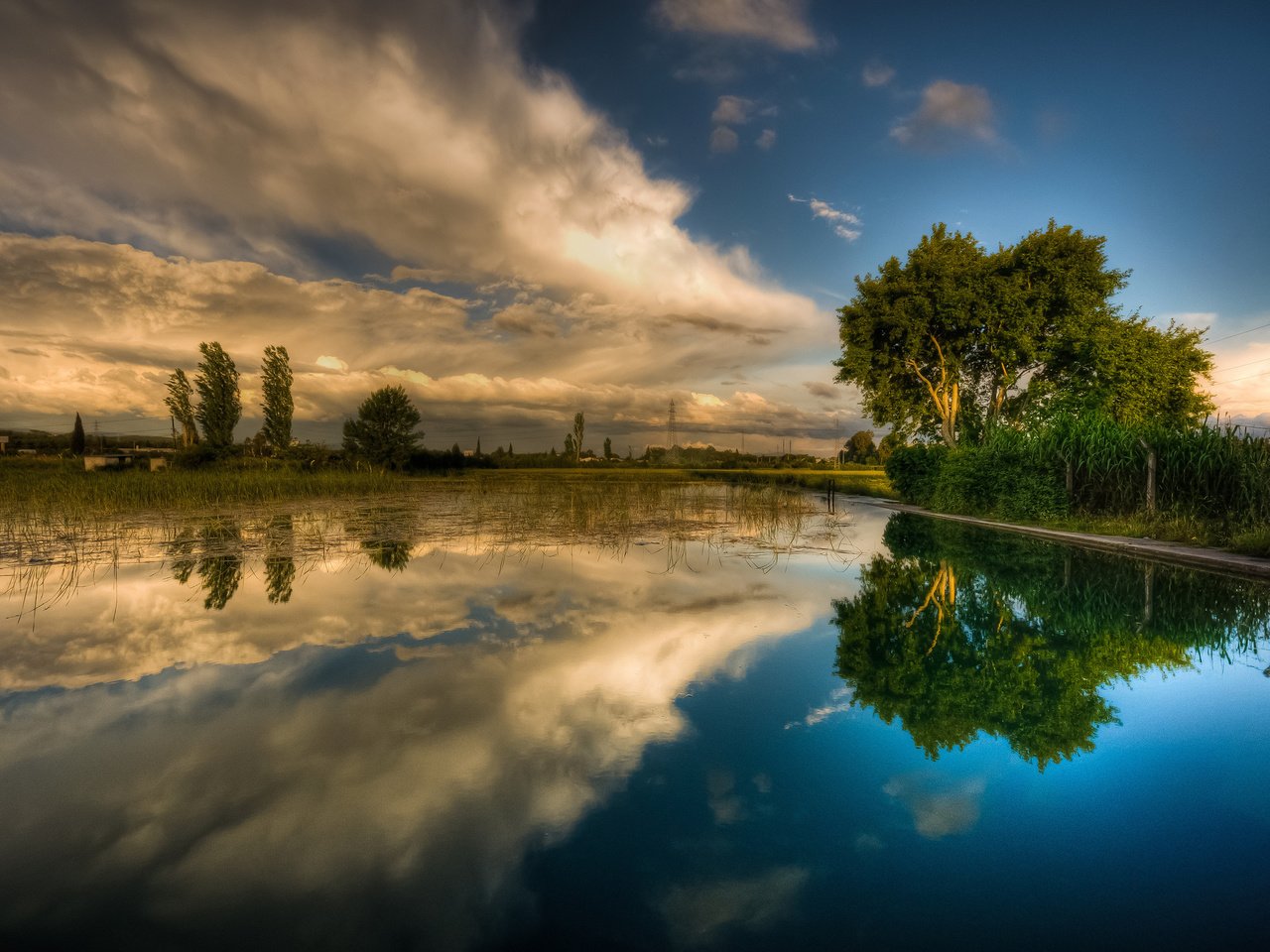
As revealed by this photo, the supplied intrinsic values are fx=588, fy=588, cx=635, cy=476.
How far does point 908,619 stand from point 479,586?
5.43m

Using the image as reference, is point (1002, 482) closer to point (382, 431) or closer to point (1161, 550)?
point (1161, 550)

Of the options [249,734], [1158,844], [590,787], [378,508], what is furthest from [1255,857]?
[378,508]

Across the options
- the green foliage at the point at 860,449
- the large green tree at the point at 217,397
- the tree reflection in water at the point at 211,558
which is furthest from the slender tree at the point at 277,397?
the green foliage at the point at 860,449

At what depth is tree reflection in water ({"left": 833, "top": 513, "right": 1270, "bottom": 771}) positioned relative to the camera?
155 inches

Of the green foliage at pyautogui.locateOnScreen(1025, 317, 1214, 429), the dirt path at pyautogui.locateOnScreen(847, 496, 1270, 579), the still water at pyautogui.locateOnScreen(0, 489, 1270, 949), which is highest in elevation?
Answer: the green foliage at pyautogui.locateOnScreen(1025, 317, 1214, 429)

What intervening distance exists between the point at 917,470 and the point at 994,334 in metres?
6.53

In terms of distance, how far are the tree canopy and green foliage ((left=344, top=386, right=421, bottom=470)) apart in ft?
131

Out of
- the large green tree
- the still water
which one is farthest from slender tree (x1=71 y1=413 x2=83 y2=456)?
the still water

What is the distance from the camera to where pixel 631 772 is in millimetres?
3215

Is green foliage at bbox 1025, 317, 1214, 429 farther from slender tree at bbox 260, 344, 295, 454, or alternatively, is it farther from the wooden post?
slender tree at bbox 260, 344, 295, 454

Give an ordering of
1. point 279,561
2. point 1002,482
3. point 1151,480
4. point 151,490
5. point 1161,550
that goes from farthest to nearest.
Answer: point 151,490 → point 1002,482 → point 1151,480 → point 1161,550 → point 279,561

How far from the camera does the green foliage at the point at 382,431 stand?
2048 inches

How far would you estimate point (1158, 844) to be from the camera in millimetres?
2572

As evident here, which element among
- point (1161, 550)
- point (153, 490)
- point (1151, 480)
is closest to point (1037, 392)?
point (1151, 480)
